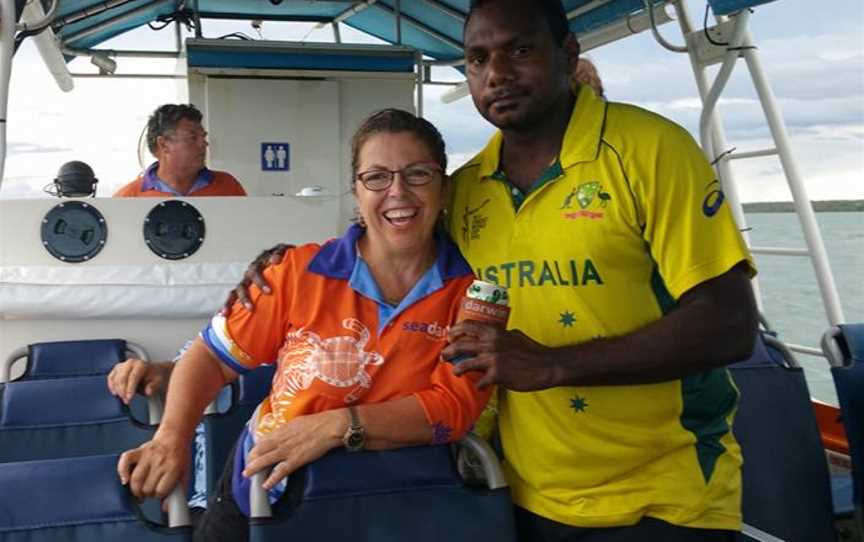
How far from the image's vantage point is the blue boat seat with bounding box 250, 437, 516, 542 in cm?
157

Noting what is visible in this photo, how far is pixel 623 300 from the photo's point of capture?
1.53 m

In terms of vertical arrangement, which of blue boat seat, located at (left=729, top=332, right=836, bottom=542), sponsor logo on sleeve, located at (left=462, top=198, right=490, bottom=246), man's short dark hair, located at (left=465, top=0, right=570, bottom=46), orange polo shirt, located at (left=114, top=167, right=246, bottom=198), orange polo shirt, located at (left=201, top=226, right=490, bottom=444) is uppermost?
man's short dark hair, located at (left=465, top=0, right=570, bottom=46)

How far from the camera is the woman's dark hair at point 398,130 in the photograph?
1.69 meters

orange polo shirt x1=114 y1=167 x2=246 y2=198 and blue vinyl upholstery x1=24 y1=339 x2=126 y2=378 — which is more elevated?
orange polo shirt x1=114 y1=167 x2=246 y2=198

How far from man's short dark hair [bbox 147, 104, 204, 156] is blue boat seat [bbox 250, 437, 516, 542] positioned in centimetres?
325

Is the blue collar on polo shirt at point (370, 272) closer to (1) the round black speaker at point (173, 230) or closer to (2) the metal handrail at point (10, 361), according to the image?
(2) the metal handrail at point (10, 361)

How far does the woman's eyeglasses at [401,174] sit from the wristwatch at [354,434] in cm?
44

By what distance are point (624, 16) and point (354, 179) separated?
9.22ft

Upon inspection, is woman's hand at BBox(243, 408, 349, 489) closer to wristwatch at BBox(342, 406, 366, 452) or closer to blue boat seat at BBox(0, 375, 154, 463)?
wristwatch at BBox(342, 406, 366, 452)

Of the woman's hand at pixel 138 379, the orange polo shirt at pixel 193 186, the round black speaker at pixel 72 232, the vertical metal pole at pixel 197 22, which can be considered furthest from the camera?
the vertical metal pole at pixel 197 22

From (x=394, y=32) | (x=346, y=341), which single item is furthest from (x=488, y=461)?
(x=394, y=32)

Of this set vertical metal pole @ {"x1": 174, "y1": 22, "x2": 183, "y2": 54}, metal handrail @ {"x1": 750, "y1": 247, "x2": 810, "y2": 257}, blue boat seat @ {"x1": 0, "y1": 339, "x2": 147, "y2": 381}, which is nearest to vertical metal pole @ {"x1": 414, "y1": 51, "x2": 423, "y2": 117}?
vertical metal pole @ {"x1": 174, "y1": 22, "x2": 183, "y2": 54}

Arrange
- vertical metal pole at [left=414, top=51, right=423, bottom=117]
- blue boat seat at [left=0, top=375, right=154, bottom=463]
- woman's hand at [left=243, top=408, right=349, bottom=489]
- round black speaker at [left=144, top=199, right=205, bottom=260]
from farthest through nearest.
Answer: vertical metal pole at [left=414, top=51, right=423, bottom=117] → round black speaker at [left=144, top=199, right=205, bottom=260] → blue boat seat at [left=0, top=375, right=154, bottom=463] → woman's hand at [left=243, top=408, right=349, bottom=489]

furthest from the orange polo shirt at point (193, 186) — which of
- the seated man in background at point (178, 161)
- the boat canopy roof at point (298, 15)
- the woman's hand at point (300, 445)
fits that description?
the woman's hand at point (300, 445)
